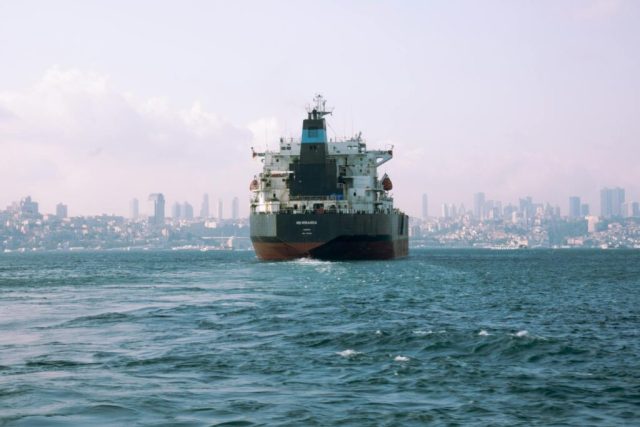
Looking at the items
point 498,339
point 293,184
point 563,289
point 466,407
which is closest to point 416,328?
point 498,339

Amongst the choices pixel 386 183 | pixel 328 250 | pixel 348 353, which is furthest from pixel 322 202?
pixel 348 353

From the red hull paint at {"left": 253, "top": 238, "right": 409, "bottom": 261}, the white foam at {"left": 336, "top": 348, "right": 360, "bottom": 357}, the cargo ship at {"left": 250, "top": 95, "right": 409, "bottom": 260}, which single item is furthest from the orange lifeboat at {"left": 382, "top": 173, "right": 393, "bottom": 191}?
the white foam at {"left": 336, "top": 348, "right": 360, "bottom": 357}

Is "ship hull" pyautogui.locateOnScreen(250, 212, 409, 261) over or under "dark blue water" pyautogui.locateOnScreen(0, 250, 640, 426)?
over

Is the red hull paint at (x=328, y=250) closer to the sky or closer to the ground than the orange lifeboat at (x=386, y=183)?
closer to the ground

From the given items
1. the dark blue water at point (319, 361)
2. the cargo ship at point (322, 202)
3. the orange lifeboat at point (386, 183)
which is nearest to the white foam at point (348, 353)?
the dark blue water at point (319, 361)

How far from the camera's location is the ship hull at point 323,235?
281ft

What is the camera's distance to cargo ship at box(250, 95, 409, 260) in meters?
86.1

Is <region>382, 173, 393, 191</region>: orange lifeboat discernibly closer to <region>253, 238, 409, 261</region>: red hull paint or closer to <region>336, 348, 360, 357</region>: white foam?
<region>253, 238, 409, 261</region>: red hull paint

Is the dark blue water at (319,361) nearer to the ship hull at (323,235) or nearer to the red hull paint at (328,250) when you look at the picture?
the ship hull at (323,235)

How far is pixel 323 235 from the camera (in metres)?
85.5

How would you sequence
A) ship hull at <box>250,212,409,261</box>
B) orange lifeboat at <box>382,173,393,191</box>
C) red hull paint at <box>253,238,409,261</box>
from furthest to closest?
orange lifeboat at <box>382,173,393,191</box> → red hull paint at <box>253,238,409,261</box> → ship hull at <box>250,212,409,261</box>

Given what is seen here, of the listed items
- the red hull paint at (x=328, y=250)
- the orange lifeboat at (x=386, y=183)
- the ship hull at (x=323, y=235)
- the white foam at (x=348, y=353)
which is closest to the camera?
the white foam at (x=348, y=353)

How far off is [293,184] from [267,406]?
249 feet

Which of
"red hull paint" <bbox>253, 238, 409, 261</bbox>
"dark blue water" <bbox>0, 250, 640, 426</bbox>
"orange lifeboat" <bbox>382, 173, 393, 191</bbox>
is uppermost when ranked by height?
"orange lifeboat" <bbox>382, 173, 393, 191</bbox>
